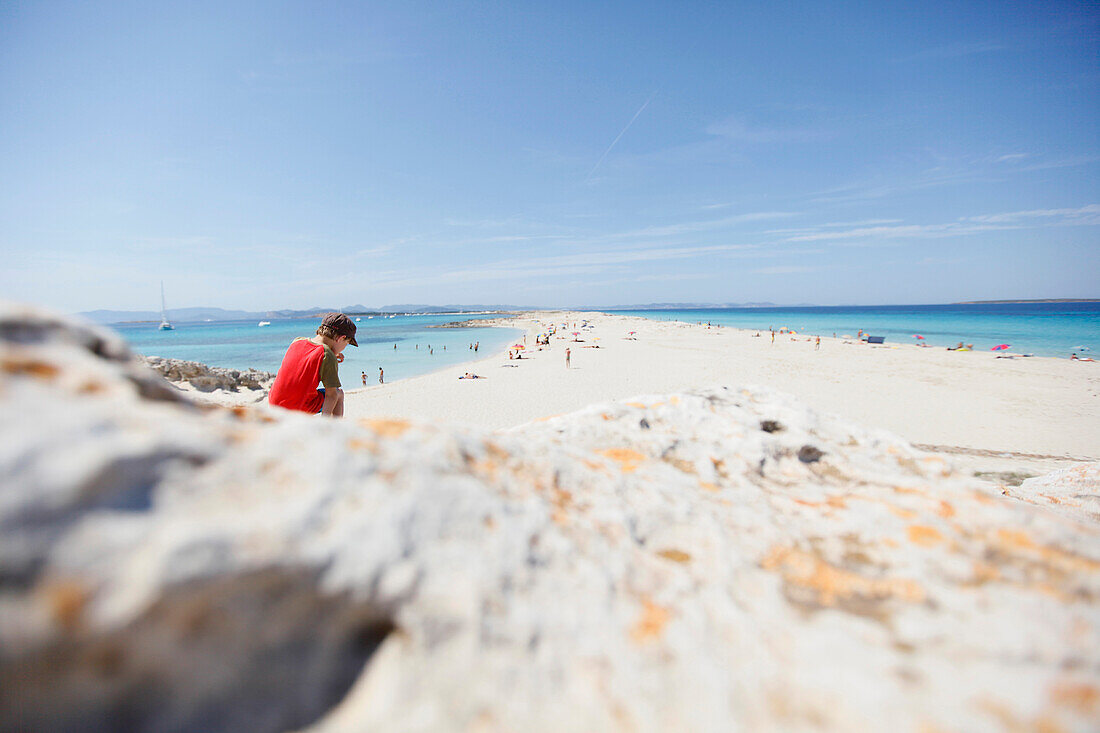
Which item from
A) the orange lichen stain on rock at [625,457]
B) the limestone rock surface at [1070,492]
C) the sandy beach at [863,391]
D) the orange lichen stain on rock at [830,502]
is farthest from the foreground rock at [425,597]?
the sandy beach at [863,391]

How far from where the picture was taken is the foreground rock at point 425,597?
0.93 metres

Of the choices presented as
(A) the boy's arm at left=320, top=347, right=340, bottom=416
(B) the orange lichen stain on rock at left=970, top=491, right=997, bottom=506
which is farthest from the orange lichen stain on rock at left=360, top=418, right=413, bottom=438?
(B) the orange lichen stain on rock at left=970, top=491, right=997, bottom=506

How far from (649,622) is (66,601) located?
145 centimetres

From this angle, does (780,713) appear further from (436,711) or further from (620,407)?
(620,407)

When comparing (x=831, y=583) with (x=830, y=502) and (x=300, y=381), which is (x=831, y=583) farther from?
(x=300, y=381)

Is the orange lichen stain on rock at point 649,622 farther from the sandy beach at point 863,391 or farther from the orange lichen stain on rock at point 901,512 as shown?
the sandy beach at point 863,391

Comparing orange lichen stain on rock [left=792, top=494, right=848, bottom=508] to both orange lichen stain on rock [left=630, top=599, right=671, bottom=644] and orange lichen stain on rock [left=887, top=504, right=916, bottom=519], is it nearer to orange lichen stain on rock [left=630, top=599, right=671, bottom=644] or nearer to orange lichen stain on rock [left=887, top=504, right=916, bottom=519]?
orange lichen stain on rock [left=887, top=504, right=916, bottom=519]

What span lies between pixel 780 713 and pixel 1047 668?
31.1 inches

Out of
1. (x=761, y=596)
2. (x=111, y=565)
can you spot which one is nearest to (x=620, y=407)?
(x=761, y=596)

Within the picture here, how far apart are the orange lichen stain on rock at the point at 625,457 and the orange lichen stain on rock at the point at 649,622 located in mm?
862

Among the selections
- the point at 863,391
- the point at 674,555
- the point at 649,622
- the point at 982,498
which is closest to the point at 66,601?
the point at 649,622

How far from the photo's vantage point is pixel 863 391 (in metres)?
18.0

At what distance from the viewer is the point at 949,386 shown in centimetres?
1864

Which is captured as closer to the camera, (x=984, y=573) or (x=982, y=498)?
(x=984, y=573)
